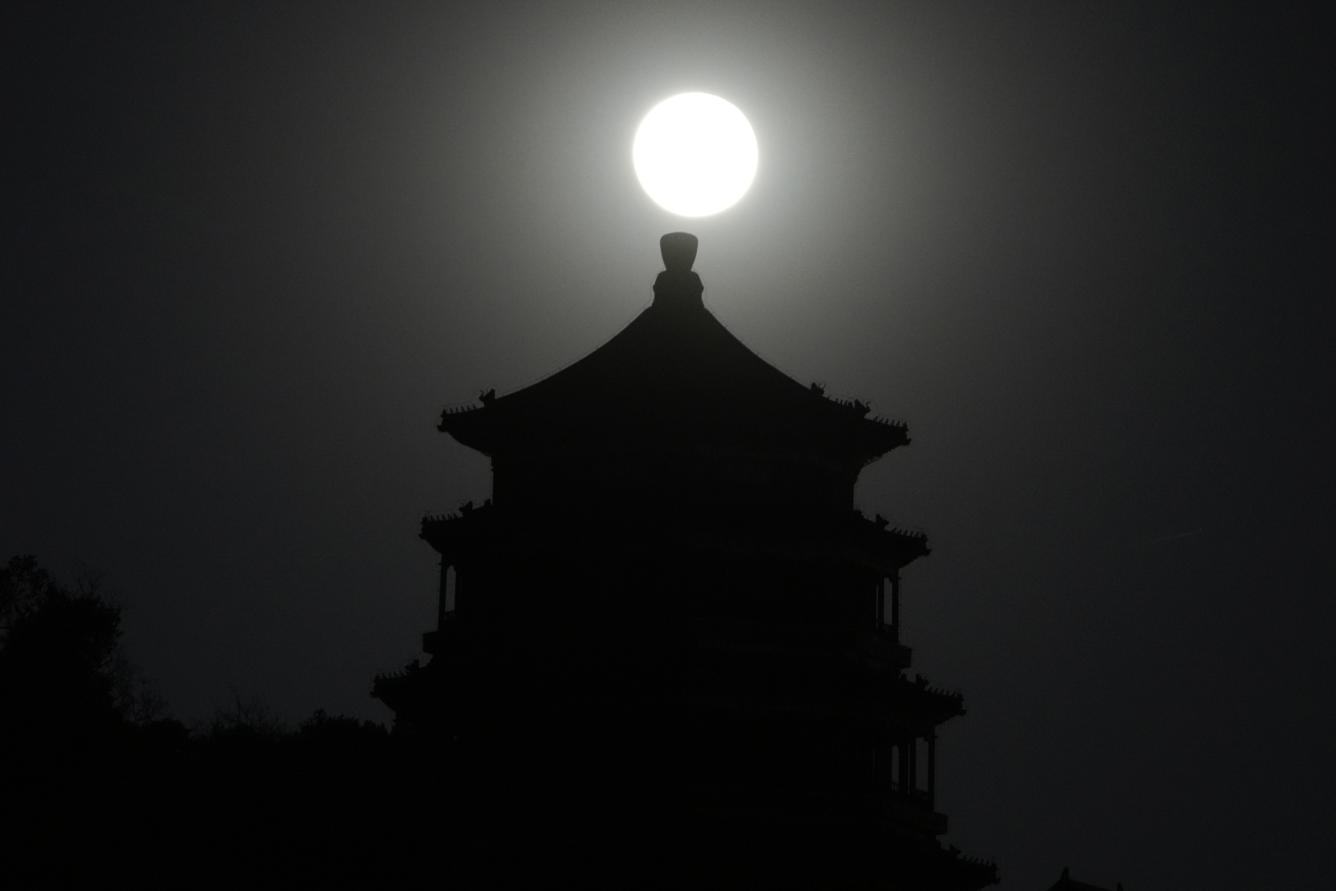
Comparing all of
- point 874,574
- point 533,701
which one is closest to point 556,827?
point 533,701

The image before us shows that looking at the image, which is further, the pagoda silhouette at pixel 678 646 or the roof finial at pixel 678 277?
the roof finial at pixel 678 277

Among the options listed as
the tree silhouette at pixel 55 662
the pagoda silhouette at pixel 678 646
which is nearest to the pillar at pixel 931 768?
the pagoda silhouette at pixel 678 646

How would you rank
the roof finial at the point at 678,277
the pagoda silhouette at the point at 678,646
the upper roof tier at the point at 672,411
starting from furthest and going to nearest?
Answer: the roof finial at the point at 678,277
the upper roof tier at the point at 672,411
the pagoda silhouette at the point at 678,646

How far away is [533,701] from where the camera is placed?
5481 centimetres

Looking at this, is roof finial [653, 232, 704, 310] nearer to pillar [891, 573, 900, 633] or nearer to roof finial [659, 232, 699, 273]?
roof finial [659, 232, 699, 273]

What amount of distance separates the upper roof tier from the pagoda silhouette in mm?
57

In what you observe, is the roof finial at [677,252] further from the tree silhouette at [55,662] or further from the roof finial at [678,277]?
the tree silhouette at [55,662]

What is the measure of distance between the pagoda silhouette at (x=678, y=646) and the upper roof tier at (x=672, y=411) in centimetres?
6

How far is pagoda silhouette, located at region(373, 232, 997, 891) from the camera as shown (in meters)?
53.2

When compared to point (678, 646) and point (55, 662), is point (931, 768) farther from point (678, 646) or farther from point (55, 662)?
point (55, 662)

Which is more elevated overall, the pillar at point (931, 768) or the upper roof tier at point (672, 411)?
the upper roof tier at point (672, 411)

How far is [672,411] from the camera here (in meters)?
56.3

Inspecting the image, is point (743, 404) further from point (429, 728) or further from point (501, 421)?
point (429, 728)

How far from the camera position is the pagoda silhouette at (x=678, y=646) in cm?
5316
